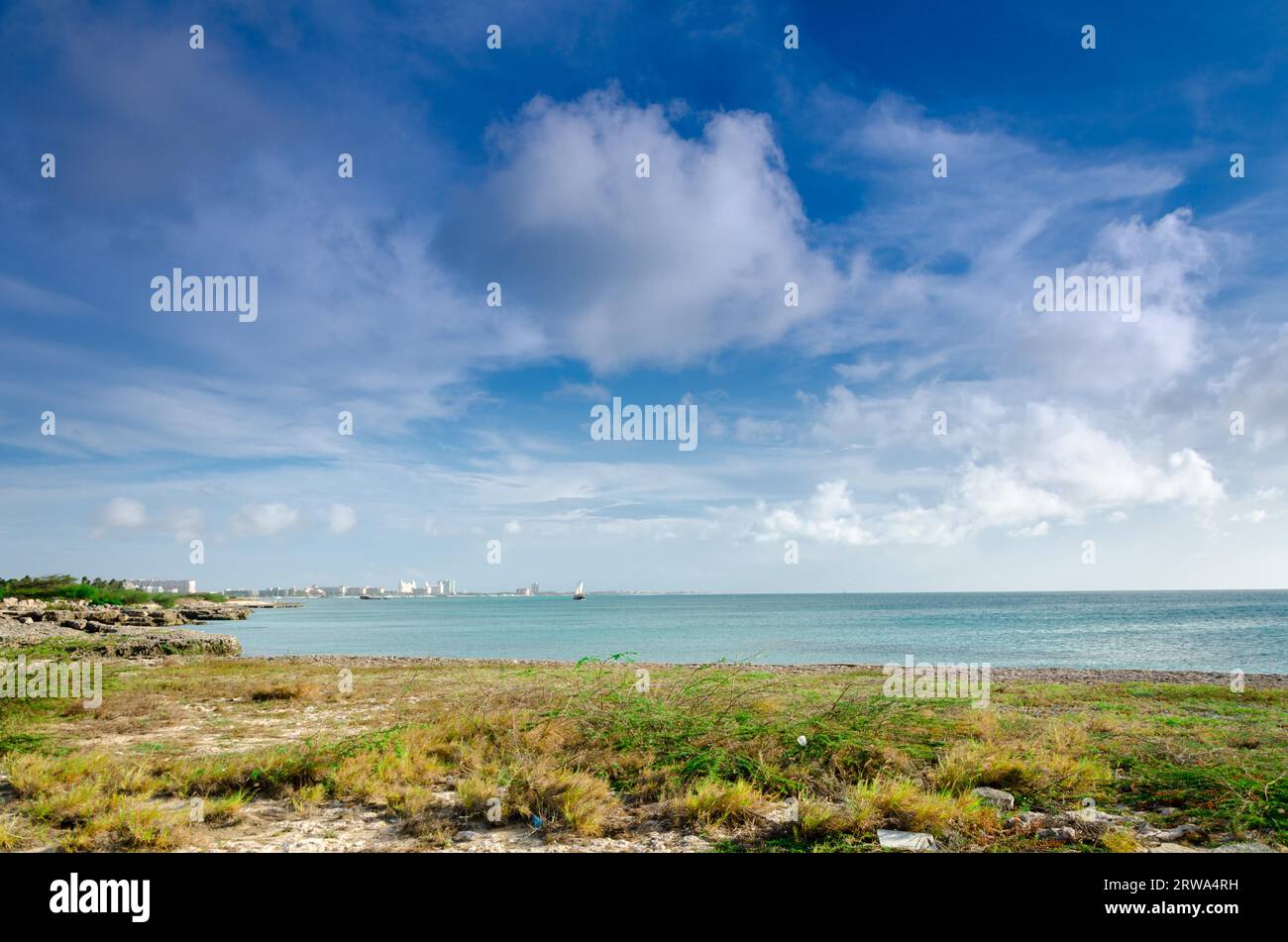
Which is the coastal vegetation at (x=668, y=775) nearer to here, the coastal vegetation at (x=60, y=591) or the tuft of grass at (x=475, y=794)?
the tuft of grass at (x=475, y=794)

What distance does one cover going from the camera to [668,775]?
8039 mm

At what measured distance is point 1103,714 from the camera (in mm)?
13664

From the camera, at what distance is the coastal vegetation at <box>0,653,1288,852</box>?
21.4 feet

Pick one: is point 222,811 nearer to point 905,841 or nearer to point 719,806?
point 719,806

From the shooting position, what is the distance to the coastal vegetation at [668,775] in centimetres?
653

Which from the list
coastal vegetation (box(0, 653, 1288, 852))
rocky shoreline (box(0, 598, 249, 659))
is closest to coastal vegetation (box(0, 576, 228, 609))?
rocky shoreline (box(0, 598, 249, 659))

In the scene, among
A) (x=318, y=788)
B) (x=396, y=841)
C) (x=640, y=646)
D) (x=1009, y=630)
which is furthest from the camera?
(x=1009, y=630)

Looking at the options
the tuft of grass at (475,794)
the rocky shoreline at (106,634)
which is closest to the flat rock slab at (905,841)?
the tuft of grass at (475,794)

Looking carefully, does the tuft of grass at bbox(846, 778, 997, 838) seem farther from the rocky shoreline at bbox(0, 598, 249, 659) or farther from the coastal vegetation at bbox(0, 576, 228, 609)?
the coastal vegetation at bbox(0, 576, 228, 609)

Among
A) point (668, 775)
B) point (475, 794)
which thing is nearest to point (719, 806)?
point (668, 775)

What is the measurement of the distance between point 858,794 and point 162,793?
7.48 m
